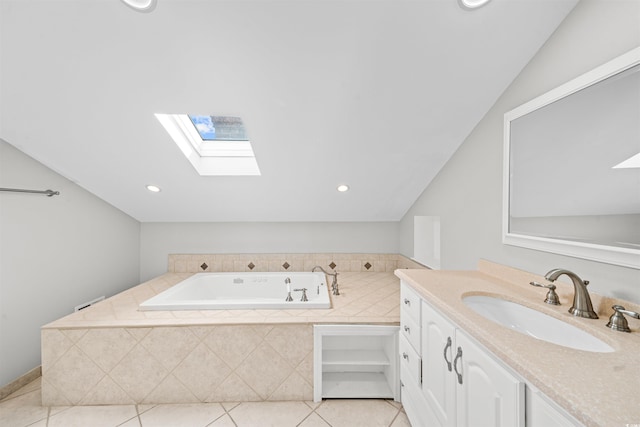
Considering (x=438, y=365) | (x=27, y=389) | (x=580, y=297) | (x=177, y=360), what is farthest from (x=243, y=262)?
(x=580, y=297)

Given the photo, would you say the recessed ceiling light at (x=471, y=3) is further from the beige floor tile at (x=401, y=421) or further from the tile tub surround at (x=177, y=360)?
the beige floor tile at (x=401, y=421)

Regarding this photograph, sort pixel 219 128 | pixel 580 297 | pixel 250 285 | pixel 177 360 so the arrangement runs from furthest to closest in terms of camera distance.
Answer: pixel 250 285 < pixel 219 128 < pixel 177 360 < pixel 580 297

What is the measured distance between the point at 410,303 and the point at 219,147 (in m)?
2.09

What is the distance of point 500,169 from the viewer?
1.50 metres

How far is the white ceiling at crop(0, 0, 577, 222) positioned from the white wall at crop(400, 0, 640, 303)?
0.10m

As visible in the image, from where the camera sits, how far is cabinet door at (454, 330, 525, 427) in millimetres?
708

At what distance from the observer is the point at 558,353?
2.30 feet

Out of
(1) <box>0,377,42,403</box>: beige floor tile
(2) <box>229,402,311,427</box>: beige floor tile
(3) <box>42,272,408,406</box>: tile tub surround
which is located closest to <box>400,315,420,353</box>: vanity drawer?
(3) <box>42,272,408,406</box>: tile tub surround

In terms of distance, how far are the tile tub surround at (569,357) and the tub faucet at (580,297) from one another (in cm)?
3

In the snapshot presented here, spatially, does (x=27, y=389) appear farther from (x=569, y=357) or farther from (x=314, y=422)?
→ (x=569, y=357)

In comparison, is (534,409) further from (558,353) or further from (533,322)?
(533,322)

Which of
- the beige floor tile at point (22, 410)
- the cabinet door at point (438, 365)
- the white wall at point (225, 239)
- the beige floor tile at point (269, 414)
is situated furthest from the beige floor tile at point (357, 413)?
the beige floor tile at point (22, 410)

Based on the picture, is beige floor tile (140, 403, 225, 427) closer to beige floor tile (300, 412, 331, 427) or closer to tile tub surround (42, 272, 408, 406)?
tile tub surround (42, 272, 408, 406)

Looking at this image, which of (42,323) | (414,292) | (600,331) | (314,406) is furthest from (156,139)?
(600,331)
